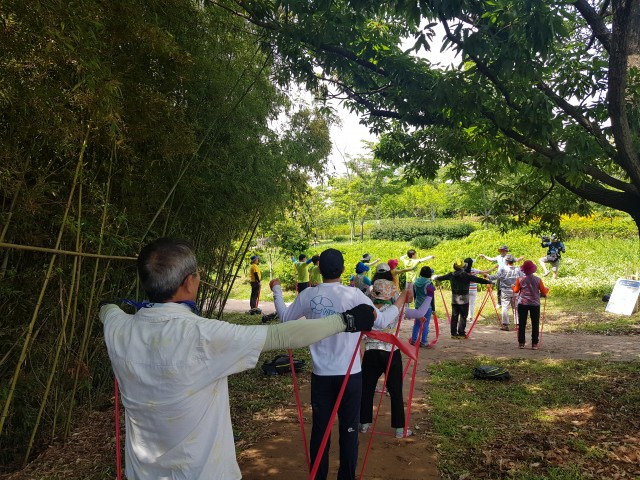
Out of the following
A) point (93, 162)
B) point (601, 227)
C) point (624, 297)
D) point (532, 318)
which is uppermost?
point (601, 227)

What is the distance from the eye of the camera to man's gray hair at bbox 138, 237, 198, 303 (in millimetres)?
1488

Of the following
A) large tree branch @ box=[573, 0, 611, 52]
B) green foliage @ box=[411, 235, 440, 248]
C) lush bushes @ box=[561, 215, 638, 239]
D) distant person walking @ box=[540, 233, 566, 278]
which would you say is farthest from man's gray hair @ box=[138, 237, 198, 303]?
green foliage @ box=[411, 235, 440, 248]

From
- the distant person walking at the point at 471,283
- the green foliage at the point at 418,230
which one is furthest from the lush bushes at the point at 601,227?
the distant person walking at the point at 471,283

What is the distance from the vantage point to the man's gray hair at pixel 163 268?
149cm

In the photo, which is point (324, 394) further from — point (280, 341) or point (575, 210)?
point (575, 210)

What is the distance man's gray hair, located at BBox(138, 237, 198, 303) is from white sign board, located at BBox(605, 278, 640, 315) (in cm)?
1134

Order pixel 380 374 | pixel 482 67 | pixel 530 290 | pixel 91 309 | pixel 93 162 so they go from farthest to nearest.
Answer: pixel 530 290, pixel 482 67, pixel 380 374, pixel 91 309, pixel 93 162

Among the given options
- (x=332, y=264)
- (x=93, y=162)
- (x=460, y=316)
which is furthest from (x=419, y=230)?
(x=332, y=264)

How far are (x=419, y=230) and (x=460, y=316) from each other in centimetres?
1739

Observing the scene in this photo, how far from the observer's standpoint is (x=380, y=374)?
3787mm

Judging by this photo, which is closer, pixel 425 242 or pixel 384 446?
pixel 384 446

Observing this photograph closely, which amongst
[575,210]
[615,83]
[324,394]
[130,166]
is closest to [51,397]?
[130,166]

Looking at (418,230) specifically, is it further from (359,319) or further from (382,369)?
(359,319)

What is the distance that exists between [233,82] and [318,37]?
38.2 inches
